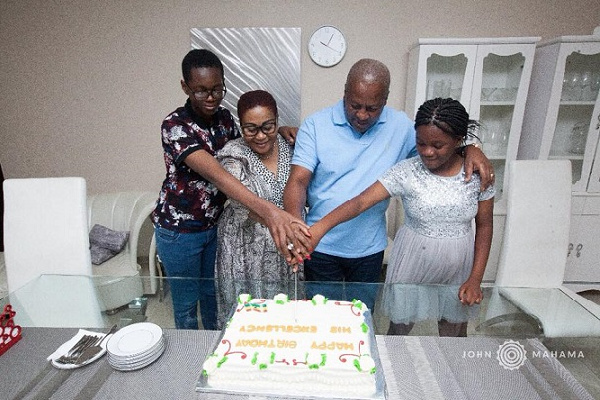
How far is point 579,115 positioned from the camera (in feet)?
8.88

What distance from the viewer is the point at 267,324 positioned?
1.04 metres

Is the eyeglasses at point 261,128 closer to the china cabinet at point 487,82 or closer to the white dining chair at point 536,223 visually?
the white dining chair at point 536,223

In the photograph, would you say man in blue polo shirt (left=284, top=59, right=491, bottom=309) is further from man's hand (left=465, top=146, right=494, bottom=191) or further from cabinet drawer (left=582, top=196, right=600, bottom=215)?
cabinet drawer (left=582, top=196, right=600, bottom=215)

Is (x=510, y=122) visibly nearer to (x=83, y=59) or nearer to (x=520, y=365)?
(x=520, y=365)

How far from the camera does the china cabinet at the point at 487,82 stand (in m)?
2.53

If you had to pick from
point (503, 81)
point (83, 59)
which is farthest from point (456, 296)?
point (83, 59)

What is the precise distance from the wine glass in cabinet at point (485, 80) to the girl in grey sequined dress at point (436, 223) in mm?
1411

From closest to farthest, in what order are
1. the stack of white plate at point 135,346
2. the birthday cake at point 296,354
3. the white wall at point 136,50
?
the birthday cake at point 296,354 → the stack of white plate at point 135,346 → the white wall at point 136,50

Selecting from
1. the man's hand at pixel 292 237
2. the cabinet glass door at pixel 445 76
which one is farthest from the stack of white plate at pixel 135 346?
the cabinet glass door at pixel 445 76

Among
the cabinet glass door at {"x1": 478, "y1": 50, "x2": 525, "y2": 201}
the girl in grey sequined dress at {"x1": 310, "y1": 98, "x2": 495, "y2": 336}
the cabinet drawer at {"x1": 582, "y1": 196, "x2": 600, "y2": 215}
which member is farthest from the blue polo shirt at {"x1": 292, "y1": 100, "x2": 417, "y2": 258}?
the cabinet drawer at {"x1": 582, "y1": 196, "x2": 600, "y2": 215}

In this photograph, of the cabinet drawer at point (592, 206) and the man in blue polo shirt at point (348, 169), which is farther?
the cabinet drawer at point (592, 206)

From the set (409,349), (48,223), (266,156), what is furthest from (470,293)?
(48,223)

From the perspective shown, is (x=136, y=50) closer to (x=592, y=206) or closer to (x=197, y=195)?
(x=197, y=195)

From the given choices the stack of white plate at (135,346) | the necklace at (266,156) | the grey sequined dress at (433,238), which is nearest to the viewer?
the stack of white plate at (135,346)
